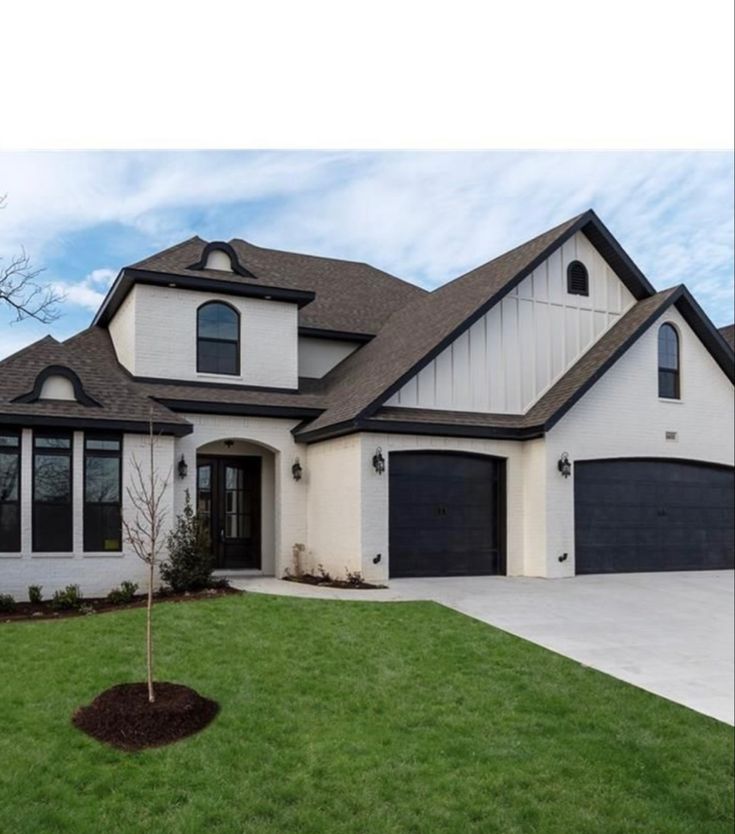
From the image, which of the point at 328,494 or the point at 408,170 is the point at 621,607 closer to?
the point at 328,494

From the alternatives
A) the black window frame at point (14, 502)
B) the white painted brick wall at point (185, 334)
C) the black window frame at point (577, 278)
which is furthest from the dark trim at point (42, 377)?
the black window frame at point (577, 278)

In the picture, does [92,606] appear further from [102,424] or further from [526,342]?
[526,342]

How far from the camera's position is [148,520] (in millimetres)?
3791

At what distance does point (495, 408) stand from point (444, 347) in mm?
1300

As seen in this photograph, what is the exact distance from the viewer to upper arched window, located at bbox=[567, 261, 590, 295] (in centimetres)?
628

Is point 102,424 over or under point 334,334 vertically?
under

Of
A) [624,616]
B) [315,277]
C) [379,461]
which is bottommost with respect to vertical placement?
[624,616]

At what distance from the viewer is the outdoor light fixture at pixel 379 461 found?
958cm

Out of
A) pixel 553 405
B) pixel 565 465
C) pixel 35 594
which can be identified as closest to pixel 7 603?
pixel 35 594

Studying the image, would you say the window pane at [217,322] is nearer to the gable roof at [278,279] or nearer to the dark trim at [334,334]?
the gable roof at [278,279]

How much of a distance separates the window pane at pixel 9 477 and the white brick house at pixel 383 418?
16mm

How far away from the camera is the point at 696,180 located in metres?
3.53

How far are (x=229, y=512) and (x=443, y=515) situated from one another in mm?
6090

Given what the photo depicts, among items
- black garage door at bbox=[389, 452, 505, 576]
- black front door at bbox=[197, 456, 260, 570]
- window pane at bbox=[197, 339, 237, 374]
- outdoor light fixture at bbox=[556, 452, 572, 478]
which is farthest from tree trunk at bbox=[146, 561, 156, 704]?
outdoor light fixture at bbox=[556, 452, 572, 478]
